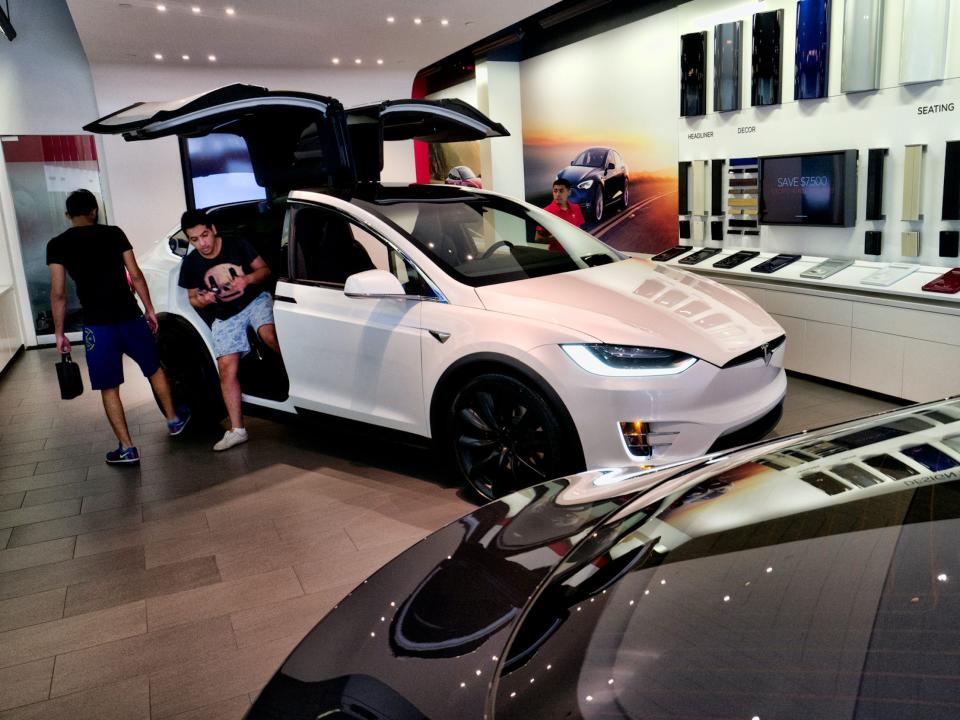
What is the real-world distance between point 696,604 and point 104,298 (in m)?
4.17

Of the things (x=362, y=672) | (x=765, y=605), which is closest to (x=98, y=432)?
(x=362, y=672)

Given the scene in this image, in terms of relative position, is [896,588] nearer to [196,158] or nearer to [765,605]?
[765,605]

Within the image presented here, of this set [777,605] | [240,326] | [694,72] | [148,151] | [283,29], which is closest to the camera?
[777,605]

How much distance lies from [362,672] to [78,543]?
2.86 m

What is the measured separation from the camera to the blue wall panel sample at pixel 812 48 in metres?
5.24

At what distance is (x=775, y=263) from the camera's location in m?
5.71

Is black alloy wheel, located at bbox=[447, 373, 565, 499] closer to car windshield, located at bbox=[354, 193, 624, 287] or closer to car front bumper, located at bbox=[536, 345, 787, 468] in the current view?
car front bumper, located at bbox=[536, 345, 787, 468]

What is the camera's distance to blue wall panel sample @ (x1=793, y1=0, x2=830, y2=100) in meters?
5.24

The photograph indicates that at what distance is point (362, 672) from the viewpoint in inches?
49.3

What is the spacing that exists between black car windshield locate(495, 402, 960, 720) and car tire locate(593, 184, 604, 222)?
6923mm

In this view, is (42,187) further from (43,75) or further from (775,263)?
(775,263)

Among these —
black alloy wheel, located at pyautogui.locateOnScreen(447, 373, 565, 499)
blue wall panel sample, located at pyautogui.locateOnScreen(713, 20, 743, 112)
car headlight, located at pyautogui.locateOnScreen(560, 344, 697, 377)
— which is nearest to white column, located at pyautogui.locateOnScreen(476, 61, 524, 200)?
blue wall panel sample, located at pyautogui.locateOnScreen(713, 20, 743, 112)

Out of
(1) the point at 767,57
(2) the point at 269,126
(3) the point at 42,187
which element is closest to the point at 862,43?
(1) the point at 767,57

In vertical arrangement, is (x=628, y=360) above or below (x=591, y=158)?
below
